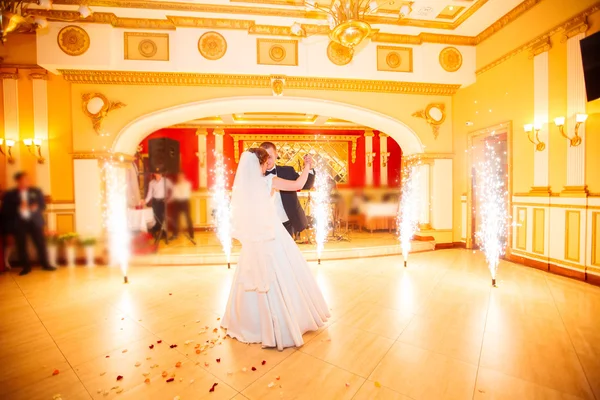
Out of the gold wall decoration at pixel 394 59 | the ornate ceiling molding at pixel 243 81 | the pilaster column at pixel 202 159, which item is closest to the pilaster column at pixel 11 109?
the ornate ceiling molding at pixel 243 81

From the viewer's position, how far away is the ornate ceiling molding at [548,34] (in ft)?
14.1

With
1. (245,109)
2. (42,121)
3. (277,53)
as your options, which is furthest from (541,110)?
(42,121)

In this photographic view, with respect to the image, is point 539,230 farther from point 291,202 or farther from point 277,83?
point 277,83

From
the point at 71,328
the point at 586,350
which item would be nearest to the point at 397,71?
the point at 586,350

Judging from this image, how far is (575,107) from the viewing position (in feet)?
14.7

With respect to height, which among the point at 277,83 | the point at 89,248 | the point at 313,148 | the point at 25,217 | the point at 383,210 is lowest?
the point at 89,248

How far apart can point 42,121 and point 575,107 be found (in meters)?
9.95

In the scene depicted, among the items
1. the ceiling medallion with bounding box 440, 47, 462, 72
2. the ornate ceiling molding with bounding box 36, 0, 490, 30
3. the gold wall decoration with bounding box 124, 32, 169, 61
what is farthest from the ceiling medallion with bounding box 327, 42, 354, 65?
the gold wall decoration with bounding box 124, 32, 169, 61

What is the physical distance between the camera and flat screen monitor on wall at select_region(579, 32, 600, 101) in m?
3.82

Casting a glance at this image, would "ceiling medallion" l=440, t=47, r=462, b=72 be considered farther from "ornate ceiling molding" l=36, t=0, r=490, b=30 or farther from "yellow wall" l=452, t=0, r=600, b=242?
"ornate ceiling molding" l=36, t=0, r=490, b=30

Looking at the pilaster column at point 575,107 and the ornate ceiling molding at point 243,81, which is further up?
the ornate ceiling molding at point 243,81

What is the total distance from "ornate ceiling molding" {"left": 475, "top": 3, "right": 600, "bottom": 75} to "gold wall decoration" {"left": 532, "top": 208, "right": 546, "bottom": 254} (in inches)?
121

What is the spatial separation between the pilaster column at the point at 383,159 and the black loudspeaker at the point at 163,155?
732cm

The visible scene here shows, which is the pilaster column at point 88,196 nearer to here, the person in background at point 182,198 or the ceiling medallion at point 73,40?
the person in background at point 182,198
